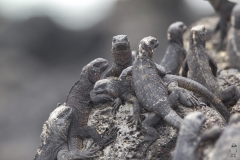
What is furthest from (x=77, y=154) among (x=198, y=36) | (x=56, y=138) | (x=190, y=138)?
(x=198, y=36)

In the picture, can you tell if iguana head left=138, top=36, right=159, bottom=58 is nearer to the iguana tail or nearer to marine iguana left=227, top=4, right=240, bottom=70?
the iguana tail

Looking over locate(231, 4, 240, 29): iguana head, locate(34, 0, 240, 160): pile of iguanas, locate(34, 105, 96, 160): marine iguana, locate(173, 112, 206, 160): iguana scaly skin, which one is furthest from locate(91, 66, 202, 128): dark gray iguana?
locate(231, 4, 240, 29): iguana head

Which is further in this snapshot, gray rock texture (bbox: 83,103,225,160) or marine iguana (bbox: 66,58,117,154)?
marine iguana (bbox: 66,58,117,154)

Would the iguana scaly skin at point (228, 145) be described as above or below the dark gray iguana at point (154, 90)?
below

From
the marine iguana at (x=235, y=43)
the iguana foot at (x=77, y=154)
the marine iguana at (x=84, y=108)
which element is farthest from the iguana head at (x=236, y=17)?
the iguana foot at (x=77, y=154)

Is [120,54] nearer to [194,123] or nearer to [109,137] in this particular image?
[109,137]

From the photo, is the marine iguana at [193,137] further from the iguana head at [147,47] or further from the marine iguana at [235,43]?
the marine iguana at [235,43]
